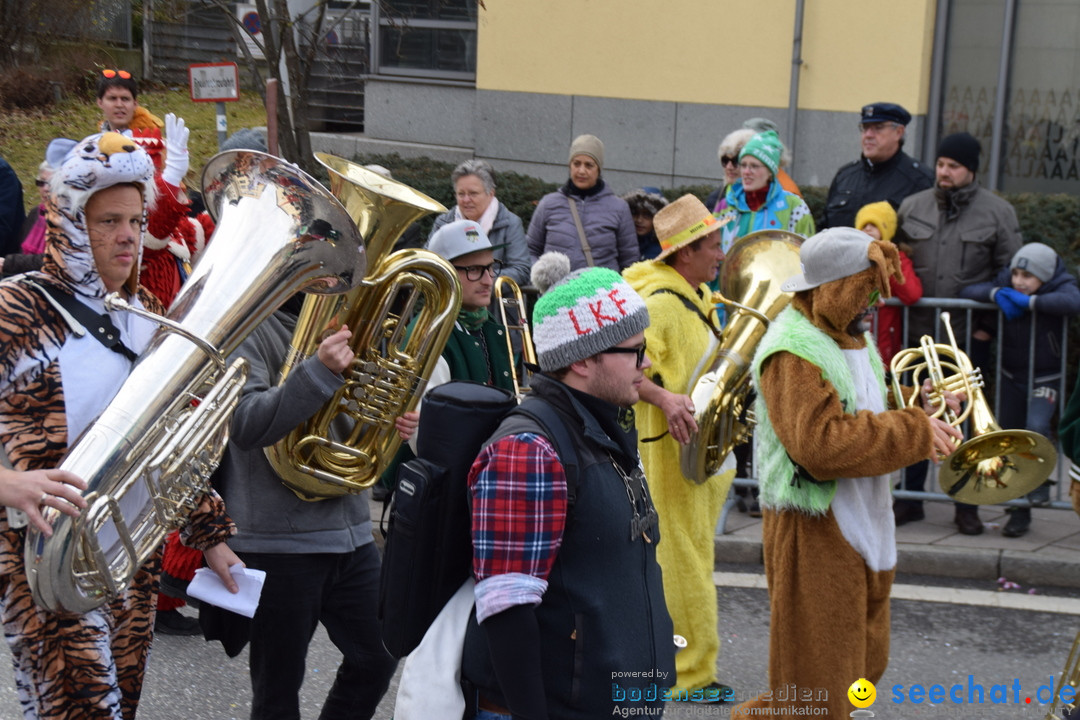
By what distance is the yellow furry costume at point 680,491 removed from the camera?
440 centimetres

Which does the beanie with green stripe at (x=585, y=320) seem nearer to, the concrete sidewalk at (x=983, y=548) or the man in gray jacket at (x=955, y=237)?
the concrete sidewalk at (x=983, y=548)

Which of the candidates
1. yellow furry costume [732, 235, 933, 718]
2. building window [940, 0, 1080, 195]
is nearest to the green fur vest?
yellow furry costume [732, 235, 933, 718]

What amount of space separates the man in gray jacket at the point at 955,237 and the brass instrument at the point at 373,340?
12.3ft

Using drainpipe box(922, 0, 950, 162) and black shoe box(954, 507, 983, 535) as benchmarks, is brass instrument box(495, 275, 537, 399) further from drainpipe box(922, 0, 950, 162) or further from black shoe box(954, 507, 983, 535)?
drainpipe box(922, 0, 950, 162)

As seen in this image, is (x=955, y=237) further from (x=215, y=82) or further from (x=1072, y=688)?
(x=215, y=82)

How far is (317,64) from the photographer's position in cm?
1459

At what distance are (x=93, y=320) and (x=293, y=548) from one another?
0.92 metres

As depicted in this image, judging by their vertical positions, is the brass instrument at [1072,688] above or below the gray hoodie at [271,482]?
below

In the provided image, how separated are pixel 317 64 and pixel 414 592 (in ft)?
42.4

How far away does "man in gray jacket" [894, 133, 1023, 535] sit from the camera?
6523 mm

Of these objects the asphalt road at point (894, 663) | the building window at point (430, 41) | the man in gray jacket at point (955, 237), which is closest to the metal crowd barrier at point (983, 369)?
the man in gray jacket at point (955, 237)

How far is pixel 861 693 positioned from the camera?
3652mm

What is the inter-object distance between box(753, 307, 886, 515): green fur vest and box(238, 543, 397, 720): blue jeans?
1.22m

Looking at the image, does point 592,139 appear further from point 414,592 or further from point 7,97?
point 7,97
